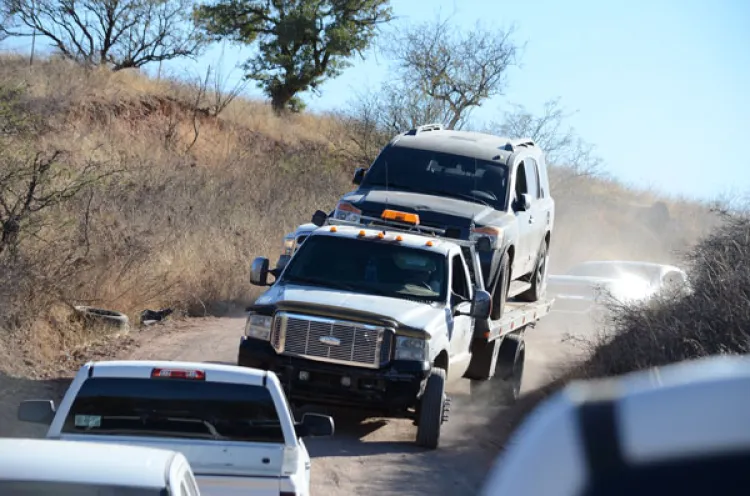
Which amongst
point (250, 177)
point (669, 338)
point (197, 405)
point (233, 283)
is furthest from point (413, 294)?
point (250, 177)

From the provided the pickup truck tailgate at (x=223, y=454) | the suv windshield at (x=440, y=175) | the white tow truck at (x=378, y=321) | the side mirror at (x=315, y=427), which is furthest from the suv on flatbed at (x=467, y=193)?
the pickup truck tailgate at (x=223, y=454)

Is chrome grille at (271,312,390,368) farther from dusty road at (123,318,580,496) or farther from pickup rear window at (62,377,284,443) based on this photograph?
pickup rear window at (62,377,284,443)

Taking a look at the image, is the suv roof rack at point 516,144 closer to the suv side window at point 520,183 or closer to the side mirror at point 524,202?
the suv side window at point 520,183

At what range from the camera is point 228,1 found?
4372 centimetres

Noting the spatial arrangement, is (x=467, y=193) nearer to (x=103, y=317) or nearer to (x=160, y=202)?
(x=103, y=317)

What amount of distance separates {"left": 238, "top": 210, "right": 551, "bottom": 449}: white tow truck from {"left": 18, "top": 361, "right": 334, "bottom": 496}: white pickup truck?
358 centimetres

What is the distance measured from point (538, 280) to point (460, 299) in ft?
14.6

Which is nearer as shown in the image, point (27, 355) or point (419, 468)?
point (419, 468)

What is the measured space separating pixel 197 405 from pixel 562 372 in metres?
8.75

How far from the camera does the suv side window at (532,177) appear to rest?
1516cm

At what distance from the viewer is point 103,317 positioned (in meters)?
15.5

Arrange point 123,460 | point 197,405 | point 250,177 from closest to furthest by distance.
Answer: point 123,460 → point 197,405 → point 250,177

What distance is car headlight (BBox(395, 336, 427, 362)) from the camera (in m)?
10.9

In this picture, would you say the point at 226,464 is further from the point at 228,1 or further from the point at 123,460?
the point at 228,1
